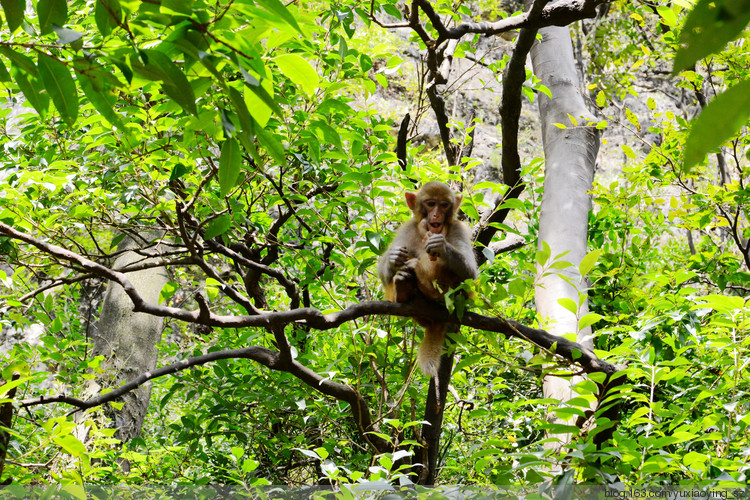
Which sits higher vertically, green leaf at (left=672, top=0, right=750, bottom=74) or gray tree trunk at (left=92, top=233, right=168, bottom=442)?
gray tree trunk at (left=92, top=233, right=168, bottom=442)

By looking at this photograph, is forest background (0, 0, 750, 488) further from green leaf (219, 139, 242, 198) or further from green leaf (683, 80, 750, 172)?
green leaf (683, 80, 750, 172)

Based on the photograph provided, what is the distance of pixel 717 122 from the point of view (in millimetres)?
460

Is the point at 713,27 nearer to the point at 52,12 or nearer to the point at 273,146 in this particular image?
the point at 273,146

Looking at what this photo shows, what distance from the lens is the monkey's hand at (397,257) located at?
11.8 feet

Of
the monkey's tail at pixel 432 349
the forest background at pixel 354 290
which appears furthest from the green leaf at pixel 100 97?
the monkey's tail at pixel 432 349

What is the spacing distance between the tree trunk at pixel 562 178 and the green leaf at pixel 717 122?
3.00 meters

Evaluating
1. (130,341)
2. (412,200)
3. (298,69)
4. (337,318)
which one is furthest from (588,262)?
(130,341)

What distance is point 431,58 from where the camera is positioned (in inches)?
164

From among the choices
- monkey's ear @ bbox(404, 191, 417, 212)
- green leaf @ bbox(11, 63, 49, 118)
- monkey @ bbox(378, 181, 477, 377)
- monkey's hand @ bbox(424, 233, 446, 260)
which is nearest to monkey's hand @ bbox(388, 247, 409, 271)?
monkey @ bbox(378, 181, 477, 377)

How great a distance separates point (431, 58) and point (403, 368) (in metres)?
2.24

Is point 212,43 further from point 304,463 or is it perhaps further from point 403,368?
point 304,463

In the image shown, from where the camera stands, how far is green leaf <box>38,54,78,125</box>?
124 centimetres

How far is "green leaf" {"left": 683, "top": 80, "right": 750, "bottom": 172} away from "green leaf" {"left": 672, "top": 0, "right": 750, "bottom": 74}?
0.04 metres

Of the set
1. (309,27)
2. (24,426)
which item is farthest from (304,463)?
(309,27)
